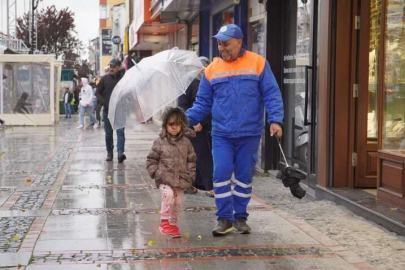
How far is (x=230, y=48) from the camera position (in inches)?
259

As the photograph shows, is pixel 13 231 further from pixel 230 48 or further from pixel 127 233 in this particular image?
pixel 230 48

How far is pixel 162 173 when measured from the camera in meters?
6.53

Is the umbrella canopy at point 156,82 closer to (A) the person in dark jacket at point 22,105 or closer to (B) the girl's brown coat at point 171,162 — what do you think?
(B) the girl's brown coat at point 171,162

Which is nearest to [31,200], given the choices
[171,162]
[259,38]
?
[171,162]

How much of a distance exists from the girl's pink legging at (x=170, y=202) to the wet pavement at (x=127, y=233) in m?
0.21

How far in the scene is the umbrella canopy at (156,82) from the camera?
8.31 metres

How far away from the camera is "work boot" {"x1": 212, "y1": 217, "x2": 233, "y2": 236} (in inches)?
262

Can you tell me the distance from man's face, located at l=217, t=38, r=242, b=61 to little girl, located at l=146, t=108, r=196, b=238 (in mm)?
674

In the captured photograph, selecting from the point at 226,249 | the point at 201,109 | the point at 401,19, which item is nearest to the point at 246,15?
the point at 401,19

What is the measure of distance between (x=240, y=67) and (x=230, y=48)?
0.20 metres

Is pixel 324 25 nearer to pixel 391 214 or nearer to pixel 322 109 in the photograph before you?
pixel 322 109

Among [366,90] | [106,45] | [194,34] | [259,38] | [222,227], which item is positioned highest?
[106,45]

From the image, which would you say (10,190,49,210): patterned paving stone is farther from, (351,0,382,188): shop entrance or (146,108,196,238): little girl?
(351,0,382,188): shop entrance

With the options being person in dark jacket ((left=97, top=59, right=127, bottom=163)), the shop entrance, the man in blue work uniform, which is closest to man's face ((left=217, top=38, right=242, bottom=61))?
the man in blue work uniform
